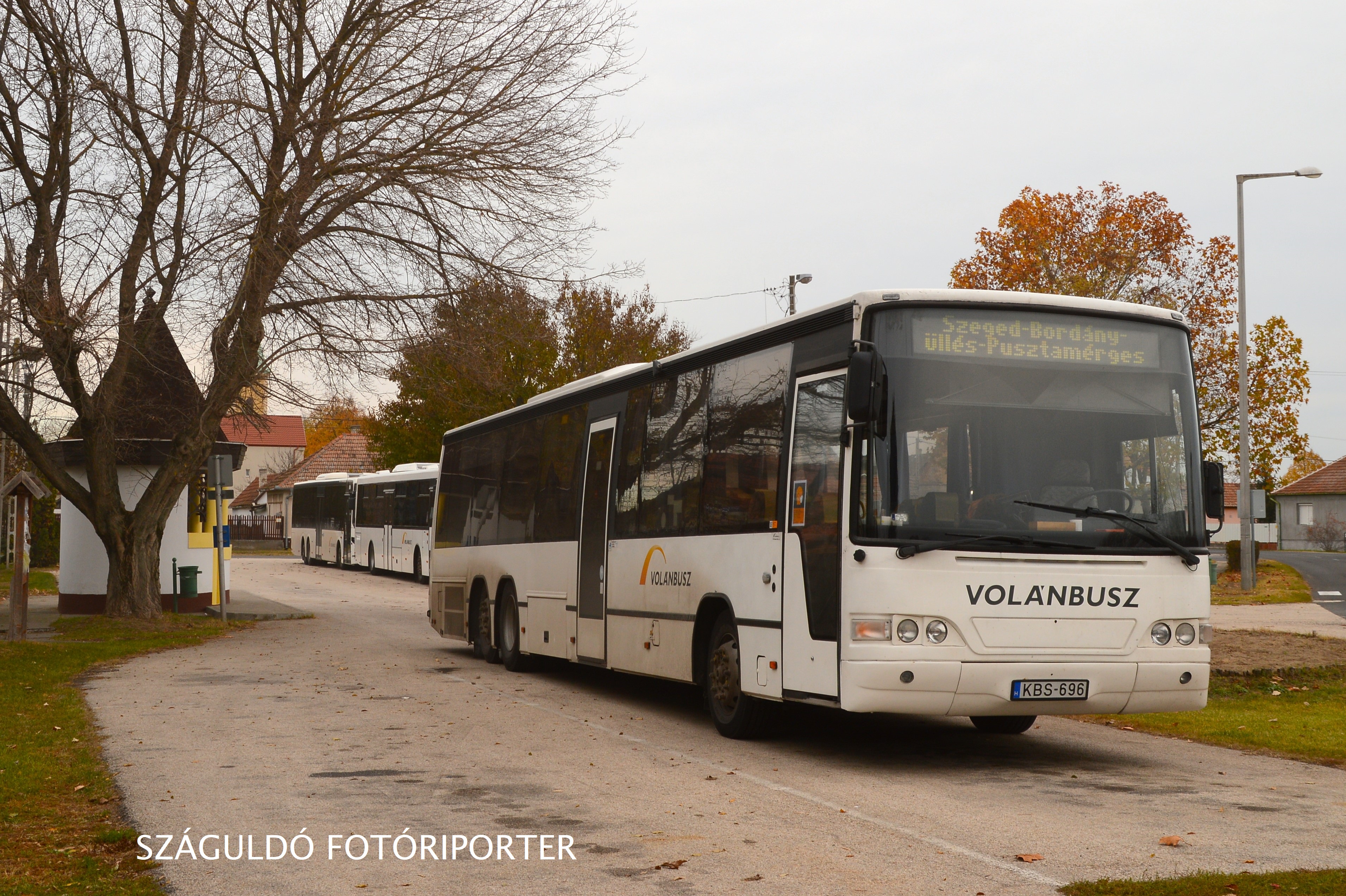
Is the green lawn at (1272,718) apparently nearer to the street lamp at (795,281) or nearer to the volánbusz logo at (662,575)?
the volánbusz logo at (662,575)

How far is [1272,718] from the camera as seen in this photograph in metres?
12.3

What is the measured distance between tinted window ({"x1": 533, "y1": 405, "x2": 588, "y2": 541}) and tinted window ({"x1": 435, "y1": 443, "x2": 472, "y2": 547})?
126 inches

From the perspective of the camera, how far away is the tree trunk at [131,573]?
930 inches

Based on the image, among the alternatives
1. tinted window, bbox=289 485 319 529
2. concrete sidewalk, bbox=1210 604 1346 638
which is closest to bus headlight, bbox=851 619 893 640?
concrete sidewalk, bbox=1210 604 1346 638

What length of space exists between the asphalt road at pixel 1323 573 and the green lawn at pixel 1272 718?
13545 mm

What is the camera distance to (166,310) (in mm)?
21672

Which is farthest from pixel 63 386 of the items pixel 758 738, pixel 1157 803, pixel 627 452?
pixel 1157 803

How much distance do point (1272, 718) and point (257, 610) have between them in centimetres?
2116

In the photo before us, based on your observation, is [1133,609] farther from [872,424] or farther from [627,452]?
[627,452]

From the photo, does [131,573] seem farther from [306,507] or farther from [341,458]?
[341,458]

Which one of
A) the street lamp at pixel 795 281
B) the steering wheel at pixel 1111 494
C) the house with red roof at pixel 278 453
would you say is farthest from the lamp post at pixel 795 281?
the house with red roof at pixel 278 453

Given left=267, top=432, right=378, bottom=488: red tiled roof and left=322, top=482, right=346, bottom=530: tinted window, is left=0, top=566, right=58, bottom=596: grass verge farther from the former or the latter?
left=267, top=432, right=378, bottom=488: red tiled roof

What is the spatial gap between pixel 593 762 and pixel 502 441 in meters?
8.31

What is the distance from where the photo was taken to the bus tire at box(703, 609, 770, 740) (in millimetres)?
10742
